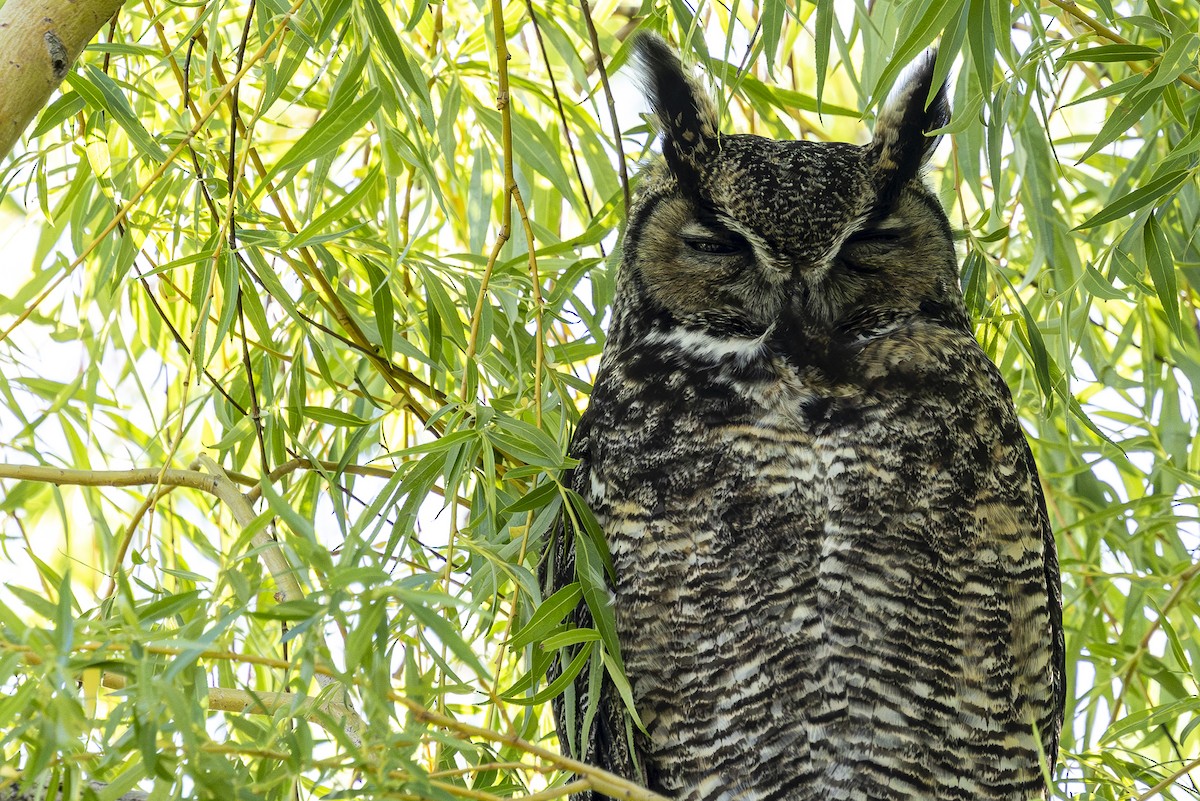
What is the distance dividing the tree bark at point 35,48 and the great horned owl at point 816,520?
28.6 inches

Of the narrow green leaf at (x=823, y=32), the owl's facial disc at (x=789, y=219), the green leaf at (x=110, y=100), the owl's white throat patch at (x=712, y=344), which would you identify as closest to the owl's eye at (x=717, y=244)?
the owl's facial disc at (x=789, y=219)

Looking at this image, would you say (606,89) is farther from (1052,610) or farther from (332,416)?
(1052,610)

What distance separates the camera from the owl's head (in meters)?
1.60

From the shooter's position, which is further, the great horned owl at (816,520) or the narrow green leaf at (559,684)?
the great horned owl at (816,520)

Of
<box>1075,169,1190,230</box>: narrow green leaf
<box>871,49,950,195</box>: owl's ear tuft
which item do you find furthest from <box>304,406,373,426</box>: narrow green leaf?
<box>1075,169,1190,230</box>: narrow green leaf

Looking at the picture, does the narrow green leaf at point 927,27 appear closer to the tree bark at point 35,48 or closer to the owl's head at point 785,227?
the owl's head at point 785,227

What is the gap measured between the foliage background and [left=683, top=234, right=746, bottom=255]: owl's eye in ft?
0.44

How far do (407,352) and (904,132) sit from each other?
71 centimetres

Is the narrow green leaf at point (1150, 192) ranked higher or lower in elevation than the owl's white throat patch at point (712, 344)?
higher

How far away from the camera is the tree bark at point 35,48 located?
1.06m

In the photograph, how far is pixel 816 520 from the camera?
1573 mm

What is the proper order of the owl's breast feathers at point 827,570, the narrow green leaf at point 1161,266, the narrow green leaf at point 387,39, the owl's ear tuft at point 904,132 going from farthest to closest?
the owl's ear tuft at point 904,132 < the owl's breast feathers at point 827,570 < the narrow green leaf at point 1161,266 < the narrow green leaf at point 387,39

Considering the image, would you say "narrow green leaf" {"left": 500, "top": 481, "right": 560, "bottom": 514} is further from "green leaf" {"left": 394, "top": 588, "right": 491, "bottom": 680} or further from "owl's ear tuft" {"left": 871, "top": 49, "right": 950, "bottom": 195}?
"owl's ear tuft" {"left": 871, "top": 49, "right": 950, "bottom": 195}

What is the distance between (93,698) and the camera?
0.93m
